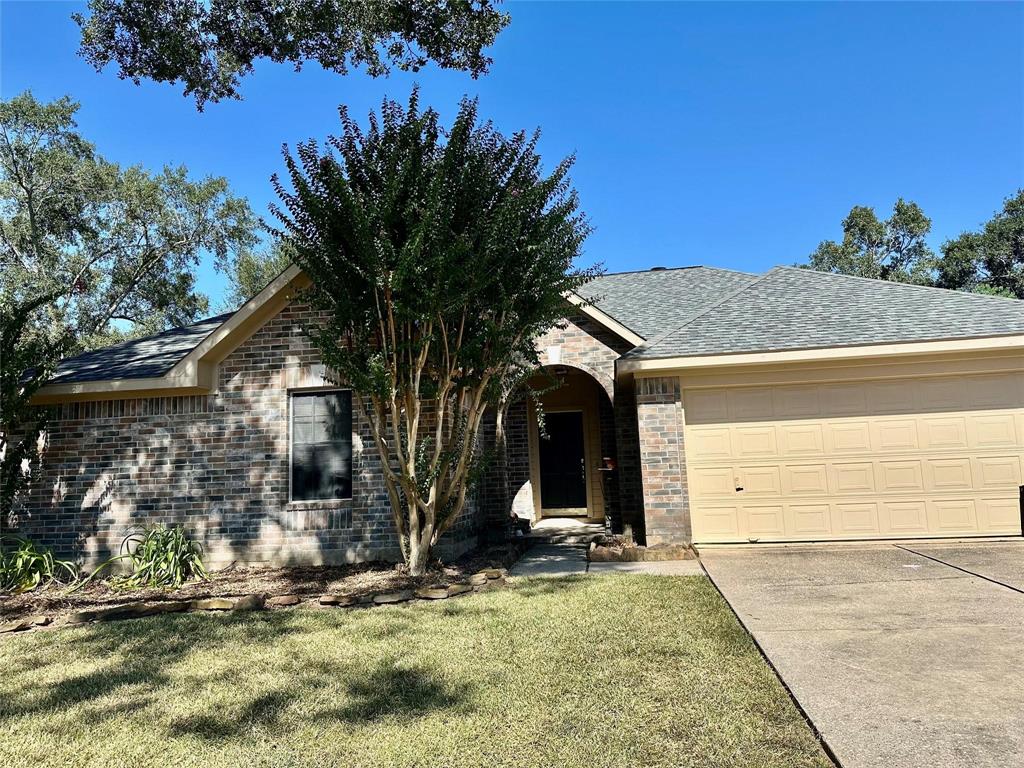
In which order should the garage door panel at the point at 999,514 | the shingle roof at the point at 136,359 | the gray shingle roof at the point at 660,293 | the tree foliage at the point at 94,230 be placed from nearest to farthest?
the garage door panel at the point at 999,514 < the shingle roof at the point at 136,359 < the gray shingle roof at the point at 660,293 < the tree foliage at the point at 94,230

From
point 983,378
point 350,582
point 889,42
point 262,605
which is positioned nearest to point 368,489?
point 350,582

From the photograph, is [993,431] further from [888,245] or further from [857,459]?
[888,245]

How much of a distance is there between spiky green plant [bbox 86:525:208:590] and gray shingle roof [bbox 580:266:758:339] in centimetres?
701

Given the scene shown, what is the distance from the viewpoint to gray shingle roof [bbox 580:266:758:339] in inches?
433

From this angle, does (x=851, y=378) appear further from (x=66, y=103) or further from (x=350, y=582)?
(x=66, y=103)

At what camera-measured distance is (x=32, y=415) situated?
8992 mm

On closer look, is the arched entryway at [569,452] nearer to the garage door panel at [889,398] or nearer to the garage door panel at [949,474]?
the garage door panel at [889,398]

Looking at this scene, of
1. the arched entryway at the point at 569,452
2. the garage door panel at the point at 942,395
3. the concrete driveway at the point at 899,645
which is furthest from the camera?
the arched entryway at the point at 569,452

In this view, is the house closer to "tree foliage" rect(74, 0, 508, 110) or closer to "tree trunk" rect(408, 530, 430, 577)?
"tree trunk" rect(408, 530, 430, 577)

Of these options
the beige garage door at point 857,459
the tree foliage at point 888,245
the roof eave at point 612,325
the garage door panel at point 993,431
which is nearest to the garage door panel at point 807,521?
the beige garage door at point 857,459

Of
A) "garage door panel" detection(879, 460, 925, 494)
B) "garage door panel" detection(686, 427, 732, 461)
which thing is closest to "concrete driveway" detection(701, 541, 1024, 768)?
"garage door panel" detection(879, 460, 925, 494)

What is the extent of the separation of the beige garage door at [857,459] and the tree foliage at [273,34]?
6278 millimetres

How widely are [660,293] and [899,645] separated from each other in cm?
958

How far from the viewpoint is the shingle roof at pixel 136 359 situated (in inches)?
360
